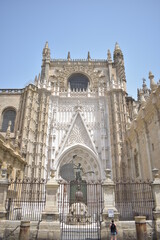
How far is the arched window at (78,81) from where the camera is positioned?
26891 millimetres

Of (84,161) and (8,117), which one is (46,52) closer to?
(8,117)

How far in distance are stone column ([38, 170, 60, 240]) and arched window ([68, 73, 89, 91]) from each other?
64.6ft

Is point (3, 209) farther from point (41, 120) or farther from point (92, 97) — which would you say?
point (92, 97)

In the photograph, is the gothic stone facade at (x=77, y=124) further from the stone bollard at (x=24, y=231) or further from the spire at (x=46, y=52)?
the stone bollard at (x=24, y=231)

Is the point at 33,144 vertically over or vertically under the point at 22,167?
over

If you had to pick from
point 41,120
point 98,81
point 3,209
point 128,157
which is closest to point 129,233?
point 3,209

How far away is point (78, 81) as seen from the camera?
27.4 m

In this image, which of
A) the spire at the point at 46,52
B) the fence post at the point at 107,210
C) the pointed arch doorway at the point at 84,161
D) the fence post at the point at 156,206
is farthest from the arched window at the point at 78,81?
the fence post at the point at 156,206

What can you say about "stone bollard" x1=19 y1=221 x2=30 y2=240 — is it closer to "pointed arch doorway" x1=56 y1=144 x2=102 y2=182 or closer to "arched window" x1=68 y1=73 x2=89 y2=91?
"pointed arch doorway" x1=56 y1=144 x2=102 y2=182

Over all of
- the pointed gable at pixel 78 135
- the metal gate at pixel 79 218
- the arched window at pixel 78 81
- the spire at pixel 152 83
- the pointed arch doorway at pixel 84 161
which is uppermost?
the arched window at pixel 78 81

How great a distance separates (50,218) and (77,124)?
15404 millimetres

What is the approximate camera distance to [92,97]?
79.9ft

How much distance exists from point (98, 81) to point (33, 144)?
511 inches

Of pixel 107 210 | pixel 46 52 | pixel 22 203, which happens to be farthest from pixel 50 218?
pixel 46 52
